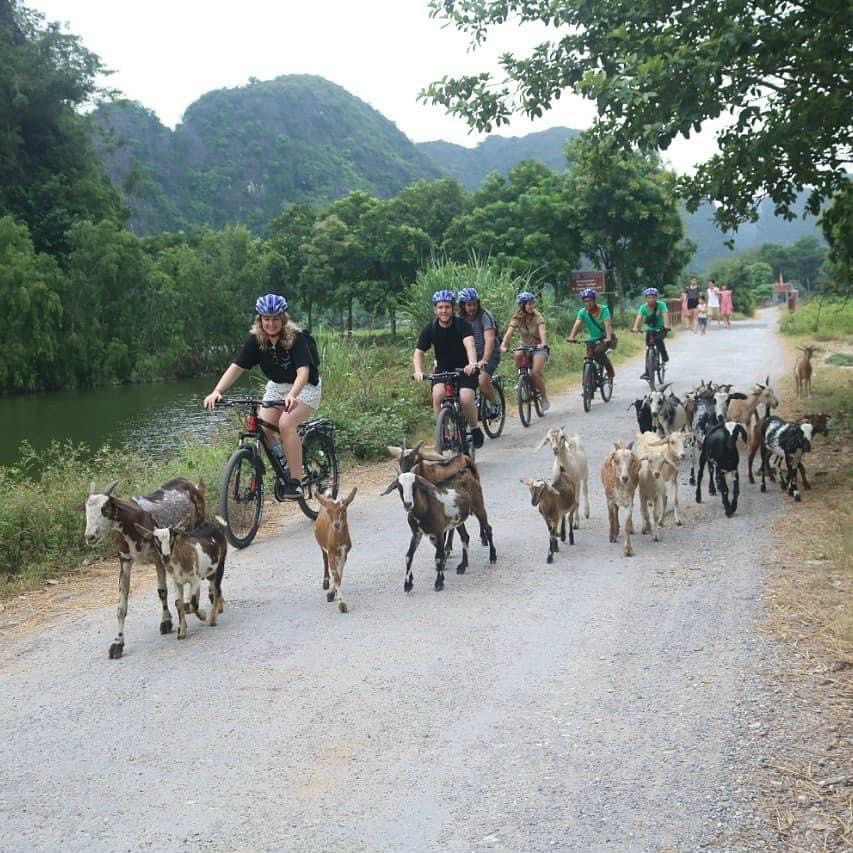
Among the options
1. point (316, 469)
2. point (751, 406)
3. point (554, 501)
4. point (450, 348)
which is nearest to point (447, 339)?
point (450, 348)

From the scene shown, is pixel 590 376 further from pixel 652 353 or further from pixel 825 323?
pixel 825 323

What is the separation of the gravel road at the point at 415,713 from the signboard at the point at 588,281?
2971 centimetres

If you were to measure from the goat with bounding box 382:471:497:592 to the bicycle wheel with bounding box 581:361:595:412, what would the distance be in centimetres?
911

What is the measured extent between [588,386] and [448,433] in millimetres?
6011

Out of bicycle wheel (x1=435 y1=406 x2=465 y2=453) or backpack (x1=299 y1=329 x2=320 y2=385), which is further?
bicycle wheel (x1=435 y1=406 x2=465 y2=453)

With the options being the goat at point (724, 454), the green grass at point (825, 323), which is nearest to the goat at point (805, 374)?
the goat at point (724, 454)

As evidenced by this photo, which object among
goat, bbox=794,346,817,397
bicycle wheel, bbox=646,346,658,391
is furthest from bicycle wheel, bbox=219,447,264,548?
goat, bbox=794,346,817,397

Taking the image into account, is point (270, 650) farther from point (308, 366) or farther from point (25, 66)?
point (25, 66)

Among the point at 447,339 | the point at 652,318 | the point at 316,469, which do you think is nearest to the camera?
the point at 316,469

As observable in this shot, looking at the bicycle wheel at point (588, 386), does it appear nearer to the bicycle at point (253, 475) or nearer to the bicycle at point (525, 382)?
the bicycle at point (525, 382)

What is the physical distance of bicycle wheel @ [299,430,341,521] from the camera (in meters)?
9.77

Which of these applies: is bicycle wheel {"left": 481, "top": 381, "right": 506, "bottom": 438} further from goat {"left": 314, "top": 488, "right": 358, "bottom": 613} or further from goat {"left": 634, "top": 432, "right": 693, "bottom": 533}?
goat {"left": 314, "top": 488, "right": 358, "bottom": 613}

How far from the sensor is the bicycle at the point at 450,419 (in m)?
11.0

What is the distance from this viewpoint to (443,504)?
7.39m
